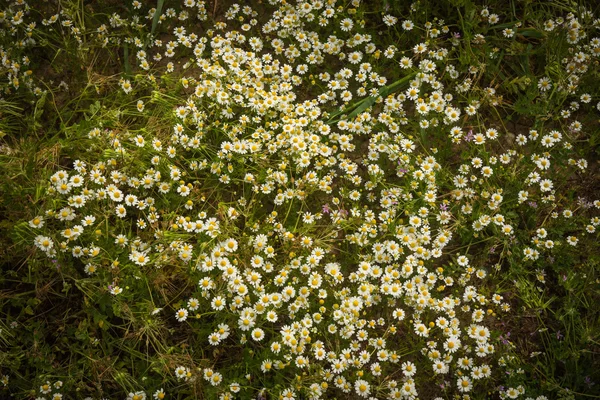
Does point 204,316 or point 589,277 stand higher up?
point 589,277

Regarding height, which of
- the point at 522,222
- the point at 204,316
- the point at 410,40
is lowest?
the point at 204,316

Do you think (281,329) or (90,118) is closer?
(281,329)

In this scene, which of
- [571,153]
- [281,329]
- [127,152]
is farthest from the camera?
[571,153]

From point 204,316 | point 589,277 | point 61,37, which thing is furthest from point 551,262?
point 61,37

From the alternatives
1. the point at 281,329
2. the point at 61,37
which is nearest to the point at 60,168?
the point at 61,37

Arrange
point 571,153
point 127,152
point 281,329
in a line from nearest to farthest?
1. point 281,329
2. point 127,152
3. point 571,153

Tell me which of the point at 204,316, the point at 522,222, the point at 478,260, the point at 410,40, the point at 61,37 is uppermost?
the point at 410,40

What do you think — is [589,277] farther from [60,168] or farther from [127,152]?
[60,168]

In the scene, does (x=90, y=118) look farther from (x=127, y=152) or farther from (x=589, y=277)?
(x=589, y=277)

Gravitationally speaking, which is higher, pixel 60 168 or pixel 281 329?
pixel 60 168
